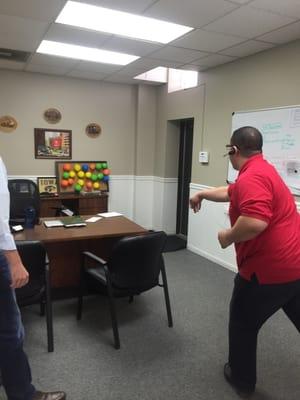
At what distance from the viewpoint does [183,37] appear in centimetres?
316

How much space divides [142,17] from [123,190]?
326cm

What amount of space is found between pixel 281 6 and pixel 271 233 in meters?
1.79

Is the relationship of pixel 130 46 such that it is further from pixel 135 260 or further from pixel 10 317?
pixel 10 317

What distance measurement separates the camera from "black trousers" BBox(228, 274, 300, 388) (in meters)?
1.70

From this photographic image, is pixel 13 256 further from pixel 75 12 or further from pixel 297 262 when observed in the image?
pixel 75 12

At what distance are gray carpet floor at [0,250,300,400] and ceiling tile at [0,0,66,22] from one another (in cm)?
240

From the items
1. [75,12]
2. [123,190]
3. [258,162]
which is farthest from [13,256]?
[123,190]

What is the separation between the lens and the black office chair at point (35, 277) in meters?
2.14

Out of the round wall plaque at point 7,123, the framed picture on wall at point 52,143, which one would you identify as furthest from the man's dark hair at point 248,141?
the round wall plaque at point 7,123

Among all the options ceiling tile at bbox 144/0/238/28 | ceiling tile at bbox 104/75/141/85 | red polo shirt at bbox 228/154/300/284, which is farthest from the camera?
ceiling tile at bbox 104/75/141/85

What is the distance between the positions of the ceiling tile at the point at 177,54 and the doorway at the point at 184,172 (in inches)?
54.2

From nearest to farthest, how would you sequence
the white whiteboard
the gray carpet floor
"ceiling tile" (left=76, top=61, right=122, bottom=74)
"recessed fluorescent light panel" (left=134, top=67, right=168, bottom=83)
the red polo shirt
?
1. the red polo shirt
2. the gray carpet floor
3. the white whiteboard
4. "ceiling tile" (left=76, top=61, right=122, bottom=74)
5. "recessed fluorescent light panel" (left=134, top=67, right=168, bottom=83)

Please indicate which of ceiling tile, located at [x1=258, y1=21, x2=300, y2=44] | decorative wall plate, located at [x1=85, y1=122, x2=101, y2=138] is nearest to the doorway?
decorative wall plate, located at [x1=85, y1=122, x2=101, y2=138]

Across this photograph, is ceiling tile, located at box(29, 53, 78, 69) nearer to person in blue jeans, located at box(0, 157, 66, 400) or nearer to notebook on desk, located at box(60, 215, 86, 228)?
notebook on desk, located at box(60, 215, 86, 228)
